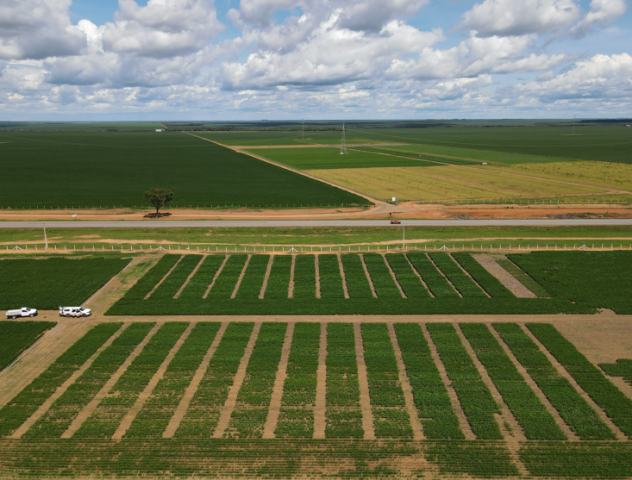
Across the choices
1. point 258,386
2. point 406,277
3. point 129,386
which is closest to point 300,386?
point 258,386

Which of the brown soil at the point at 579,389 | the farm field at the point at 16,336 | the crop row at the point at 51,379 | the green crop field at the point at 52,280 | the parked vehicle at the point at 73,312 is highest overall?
the green crop field at the point at 52,280

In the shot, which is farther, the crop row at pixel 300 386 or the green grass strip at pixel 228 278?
the green grass strip at pixel 228 278

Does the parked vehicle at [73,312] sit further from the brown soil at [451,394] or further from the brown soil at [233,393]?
the brown soil at [451,394]

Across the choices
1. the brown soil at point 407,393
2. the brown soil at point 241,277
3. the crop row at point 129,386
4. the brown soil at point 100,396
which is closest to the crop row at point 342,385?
the brown soil at point 407,393

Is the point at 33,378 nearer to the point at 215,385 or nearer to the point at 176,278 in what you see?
the point at 215,385

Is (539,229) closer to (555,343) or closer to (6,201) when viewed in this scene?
(555,343)

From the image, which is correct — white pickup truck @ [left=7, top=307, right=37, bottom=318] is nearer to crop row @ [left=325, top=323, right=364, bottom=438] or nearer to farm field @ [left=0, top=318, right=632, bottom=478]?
farm field @ [left=0, top=318, right=632, bottom=478]
